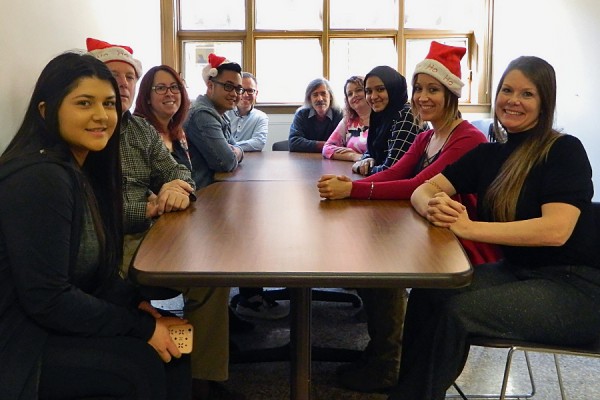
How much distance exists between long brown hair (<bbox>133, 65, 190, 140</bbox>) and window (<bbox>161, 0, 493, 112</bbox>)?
3.07 m

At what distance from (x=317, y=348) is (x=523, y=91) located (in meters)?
1.30

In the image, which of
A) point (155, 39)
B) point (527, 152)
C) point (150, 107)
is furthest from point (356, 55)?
point (527, 152)

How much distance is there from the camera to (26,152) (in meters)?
1.26

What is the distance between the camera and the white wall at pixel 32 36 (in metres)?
1.85

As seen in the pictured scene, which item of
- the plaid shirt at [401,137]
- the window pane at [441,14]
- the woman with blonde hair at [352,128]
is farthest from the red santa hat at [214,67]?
the window pane at [441,14]

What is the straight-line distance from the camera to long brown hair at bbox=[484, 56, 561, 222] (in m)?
1.62

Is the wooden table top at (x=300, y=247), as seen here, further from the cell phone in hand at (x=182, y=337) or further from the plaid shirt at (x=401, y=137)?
the plaid shirt at (x=401, y=137)

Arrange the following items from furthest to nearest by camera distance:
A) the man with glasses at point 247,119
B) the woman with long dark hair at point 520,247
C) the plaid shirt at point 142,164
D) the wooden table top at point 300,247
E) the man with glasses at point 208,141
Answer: the man with glasses at point 247,119
the man with glasses at point 208,141
the plaid shirt at point 142,164
the woman with long dark hair at point 520,247
the wooden table top at point 300,247

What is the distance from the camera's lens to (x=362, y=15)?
18.5 ft

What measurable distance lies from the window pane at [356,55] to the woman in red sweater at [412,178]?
11.1 feet

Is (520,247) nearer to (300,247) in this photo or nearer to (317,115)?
Answer: (300,247)

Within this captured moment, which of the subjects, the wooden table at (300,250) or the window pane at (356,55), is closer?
the wooden table at (300,250)

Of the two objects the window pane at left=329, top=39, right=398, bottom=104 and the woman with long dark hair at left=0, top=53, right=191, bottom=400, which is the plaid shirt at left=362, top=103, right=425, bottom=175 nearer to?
the woman with long dark hair at left=0, top=53, right=191, bottom=400

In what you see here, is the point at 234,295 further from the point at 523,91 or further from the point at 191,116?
the point at 523,91
